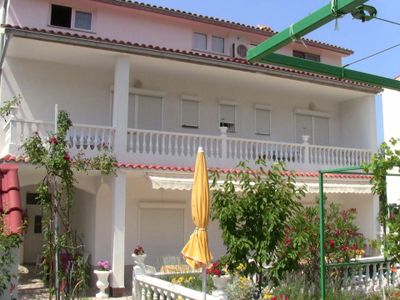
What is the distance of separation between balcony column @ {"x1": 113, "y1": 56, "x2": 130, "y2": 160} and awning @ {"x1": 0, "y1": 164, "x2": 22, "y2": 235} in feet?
13.2

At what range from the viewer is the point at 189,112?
70.3 feet

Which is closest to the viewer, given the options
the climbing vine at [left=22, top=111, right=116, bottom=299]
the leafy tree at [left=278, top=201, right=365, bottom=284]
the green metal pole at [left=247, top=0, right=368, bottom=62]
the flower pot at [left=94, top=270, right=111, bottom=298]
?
the green metal pole at [left=247, top=0, right=368, bottom=62]

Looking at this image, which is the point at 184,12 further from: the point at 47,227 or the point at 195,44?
the point at 47,227

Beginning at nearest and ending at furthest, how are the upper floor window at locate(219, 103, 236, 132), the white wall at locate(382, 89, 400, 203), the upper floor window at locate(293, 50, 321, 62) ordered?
the upper floor window at locate(219, 103, 236, 132)
the white wall at locate(382, 89, 400, 203)
the upper floor window at locate(293, 50, 321, 62)

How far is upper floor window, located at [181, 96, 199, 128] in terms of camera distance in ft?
69.8

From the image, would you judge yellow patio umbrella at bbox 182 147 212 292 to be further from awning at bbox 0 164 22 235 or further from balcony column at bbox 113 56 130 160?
balcony column at bbox 113 56 130 160

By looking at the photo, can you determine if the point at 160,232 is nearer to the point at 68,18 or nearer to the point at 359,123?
the point at 68,18

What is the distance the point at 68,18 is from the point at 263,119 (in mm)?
10571

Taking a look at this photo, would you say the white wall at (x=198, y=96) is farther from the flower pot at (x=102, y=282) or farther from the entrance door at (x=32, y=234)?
the flower pot at (x=102, y=282)

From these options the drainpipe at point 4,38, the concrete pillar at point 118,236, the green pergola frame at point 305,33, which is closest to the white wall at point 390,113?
the concrete pillar at point 118,236

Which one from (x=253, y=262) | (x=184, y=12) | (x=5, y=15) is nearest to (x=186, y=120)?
(x=184, y=12)

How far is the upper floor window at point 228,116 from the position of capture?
2214 centimetres

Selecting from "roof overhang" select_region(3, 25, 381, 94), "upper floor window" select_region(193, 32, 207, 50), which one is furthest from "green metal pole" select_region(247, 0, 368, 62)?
"upper floor window" select_region(193, 32, 207, 50)

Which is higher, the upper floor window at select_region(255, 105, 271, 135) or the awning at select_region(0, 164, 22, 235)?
the upper floor window at select_region(255, 105, 271, 135)
